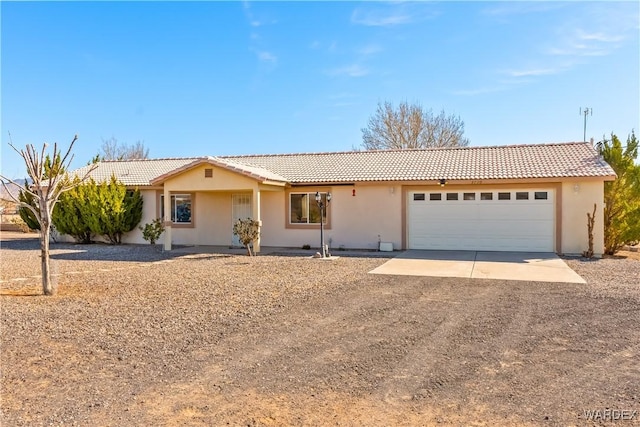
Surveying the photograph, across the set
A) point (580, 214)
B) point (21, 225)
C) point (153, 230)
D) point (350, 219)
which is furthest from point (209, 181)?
point (21, 225)

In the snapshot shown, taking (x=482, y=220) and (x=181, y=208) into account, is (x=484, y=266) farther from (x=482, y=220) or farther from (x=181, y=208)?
(x=181, y=208)

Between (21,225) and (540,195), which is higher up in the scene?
(540,195)

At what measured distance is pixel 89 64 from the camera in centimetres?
2075

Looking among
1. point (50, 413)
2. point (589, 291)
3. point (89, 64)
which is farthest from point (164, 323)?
point (89, 64)

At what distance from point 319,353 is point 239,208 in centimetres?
1380

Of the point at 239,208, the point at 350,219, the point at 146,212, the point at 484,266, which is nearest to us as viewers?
the point at 484,266

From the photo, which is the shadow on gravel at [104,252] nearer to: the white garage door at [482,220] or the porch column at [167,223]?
the porch column at [167,223]

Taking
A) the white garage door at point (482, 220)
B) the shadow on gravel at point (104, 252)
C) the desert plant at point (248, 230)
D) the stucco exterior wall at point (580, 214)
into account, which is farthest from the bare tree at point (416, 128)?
the shadow on gravel at point (104, 252)

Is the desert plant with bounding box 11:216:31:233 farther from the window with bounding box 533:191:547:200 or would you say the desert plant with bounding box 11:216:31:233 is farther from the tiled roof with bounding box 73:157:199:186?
the window with bounding box 533:191:547:200

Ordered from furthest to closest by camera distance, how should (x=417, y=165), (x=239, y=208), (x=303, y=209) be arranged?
1. (x=239, y=208)
2. (x=417, y=165)
3. (x=303, y=209)

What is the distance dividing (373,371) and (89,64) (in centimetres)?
2150

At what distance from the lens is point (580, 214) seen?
14602 mm

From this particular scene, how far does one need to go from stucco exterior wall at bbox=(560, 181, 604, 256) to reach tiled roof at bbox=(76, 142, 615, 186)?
52 cm

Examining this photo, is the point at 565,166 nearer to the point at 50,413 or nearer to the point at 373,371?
the point at 373,371
